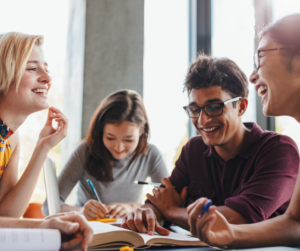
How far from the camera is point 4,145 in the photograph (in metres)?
1.31

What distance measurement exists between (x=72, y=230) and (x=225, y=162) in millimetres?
906

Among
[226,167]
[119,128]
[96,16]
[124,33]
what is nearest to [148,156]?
[119,128]

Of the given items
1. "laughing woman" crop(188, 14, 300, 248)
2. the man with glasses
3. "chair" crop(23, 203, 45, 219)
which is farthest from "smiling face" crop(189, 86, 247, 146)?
"chair" crop(23, 203, 45, 219)

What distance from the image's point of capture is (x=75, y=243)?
0.67m

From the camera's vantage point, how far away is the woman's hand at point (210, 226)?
2.46ft

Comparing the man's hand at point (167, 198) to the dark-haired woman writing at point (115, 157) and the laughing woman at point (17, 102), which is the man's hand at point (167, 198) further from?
the laughing woman at point (17, 102)

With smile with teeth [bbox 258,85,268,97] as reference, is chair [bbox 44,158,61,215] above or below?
below

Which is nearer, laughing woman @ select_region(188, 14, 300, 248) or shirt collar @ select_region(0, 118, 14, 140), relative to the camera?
laughing woman @ select_region(188, 14, 300, 248)

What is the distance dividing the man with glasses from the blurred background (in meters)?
1.34

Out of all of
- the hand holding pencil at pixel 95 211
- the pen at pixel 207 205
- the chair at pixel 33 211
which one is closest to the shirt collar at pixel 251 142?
the pen at pixel 207 205

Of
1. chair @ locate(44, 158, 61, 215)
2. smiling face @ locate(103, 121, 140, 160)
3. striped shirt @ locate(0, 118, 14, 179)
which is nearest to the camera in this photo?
striped shirt @ locate(0, 118, 14, 179)

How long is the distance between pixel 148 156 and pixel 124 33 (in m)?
1.57

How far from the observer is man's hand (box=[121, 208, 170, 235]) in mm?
1038

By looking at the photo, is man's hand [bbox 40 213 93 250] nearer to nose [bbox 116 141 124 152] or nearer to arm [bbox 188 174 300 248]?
arm [bbox 188 174 300 248]
